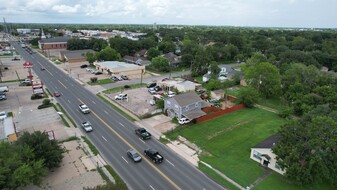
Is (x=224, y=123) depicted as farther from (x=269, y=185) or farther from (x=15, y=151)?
(x=15, y=151)

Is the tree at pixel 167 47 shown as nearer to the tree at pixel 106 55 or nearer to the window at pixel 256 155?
the tree at pixel 106 55

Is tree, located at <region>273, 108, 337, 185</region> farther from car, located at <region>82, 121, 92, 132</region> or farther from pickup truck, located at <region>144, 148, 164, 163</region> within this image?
car, located at <region>82, 121, 92, 132</region>

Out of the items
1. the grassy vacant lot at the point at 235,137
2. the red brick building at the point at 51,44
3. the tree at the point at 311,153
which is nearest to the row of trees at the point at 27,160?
the grassy vacant lot at the point at 235,137

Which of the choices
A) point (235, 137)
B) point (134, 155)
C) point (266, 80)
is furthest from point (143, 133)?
point (266, 80)

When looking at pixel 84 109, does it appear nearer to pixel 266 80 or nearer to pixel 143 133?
pixel 143 133

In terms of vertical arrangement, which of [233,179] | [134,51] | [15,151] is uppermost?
[134,51]

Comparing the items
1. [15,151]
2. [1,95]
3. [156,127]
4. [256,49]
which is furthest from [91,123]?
[256,49]

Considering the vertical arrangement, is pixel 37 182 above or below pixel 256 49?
below
